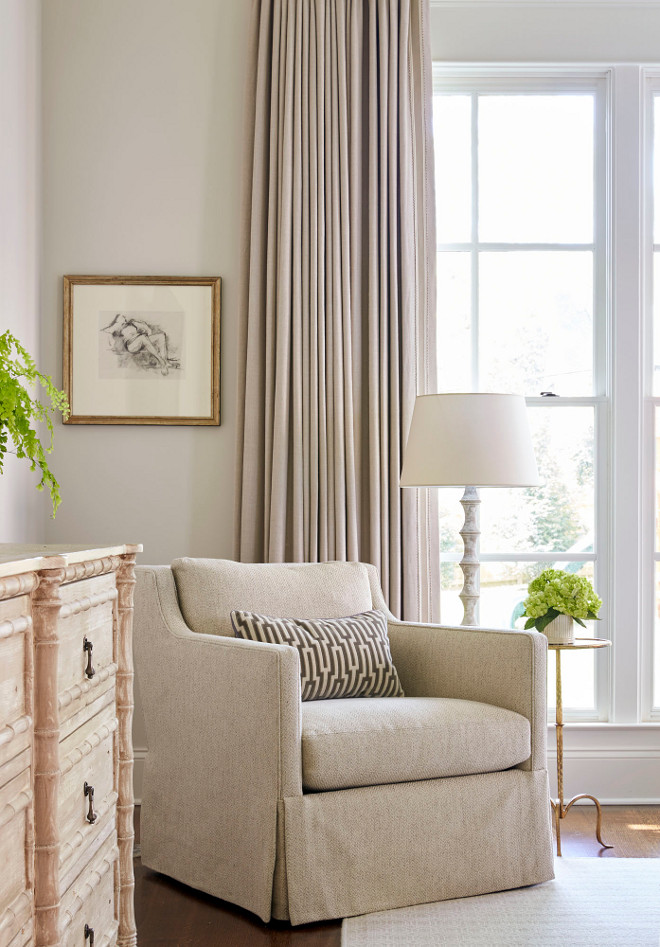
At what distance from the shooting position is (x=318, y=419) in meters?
3.33

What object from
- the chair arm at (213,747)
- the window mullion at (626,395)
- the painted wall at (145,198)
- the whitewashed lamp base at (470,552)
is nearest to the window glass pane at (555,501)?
the window mullion at (626,395)

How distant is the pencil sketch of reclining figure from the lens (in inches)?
135

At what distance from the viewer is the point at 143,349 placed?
3438mm

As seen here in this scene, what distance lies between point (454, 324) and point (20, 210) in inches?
63.7

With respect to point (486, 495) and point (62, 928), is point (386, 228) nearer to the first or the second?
point (486, 495)

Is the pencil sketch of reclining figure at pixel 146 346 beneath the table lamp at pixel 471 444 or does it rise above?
above

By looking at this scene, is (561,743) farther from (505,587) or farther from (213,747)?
(213,747)

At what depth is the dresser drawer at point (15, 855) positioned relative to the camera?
1.18m

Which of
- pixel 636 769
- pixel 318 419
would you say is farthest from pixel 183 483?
pixel 636 769

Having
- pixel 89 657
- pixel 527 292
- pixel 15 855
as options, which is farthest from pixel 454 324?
pixel 15 855

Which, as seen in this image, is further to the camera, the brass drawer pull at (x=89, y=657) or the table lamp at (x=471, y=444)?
the table lamp at (x=471, y=444)

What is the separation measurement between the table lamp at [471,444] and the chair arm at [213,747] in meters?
0.82

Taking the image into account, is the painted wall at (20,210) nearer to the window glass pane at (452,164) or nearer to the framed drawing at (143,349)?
the framed drawing at (143,349)

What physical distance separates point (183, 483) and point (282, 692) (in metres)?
1.40
